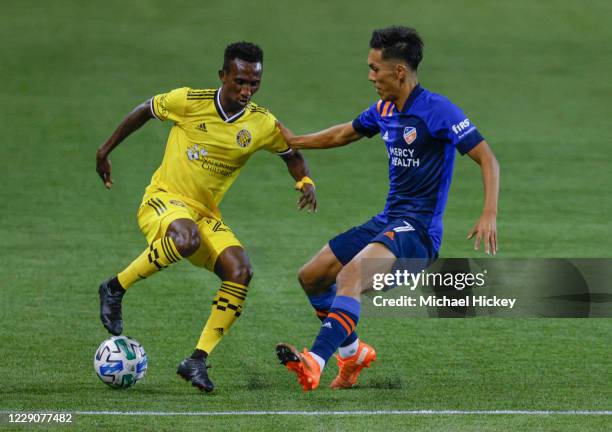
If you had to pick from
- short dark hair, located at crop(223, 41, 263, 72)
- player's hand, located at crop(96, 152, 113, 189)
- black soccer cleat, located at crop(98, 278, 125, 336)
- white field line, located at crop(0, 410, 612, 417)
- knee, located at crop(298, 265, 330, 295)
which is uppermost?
short dark hair, located at crop(223, 41, 263, 72)

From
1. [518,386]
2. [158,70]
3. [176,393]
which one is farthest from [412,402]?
[158,70]

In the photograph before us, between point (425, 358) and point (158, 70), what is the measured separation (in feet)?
61.9

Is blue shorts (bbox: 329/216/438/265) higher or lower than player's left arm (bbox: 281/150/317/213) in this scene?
lower

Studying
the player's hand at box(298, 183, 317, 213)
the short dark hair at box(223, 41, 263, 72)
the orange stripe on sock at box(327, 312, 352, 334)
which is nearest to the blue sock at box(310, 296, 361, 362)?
the orange stripe on sock at box(327, 312, 352, 334)

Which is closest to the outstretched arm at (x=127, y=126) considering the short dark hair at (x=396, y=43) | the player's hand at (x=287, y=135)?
the player's hand at (x=287, y=135)

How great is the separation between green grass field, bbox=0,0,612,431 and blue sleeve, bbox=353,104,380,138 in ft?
5.79

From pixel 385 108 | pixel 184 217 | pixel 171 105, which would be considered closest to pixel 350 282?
pixel 385 108

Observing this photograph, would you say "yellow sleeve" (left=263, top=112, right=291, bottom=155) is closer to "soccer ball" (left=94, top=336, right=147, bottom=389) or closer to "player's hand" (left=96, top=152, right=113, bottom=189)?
"player's hand" (left=96, top=152, right=113, bottom=189)

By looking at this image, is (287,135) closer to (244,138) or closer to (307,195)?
(244,138)

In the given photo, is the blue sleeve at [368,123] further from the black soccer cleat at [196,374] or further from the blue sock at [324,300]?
the black soccer cleat at [196,374]

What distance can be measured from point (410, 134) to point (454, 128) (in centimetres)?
36

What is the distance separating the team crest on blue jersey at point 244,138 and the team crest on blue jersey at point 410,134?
1455 millimetres

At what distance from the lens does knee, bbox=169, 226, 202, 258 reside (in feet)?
27.8

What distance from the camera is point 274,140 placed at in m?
9.34
